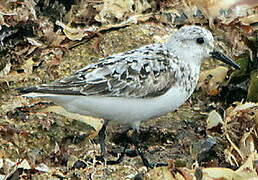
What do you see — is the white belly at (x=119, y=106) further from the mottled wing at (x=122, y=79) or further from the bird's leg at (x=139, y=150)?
the bird's leg at (x=139, y=150)

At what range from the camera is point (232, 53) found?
6836mm

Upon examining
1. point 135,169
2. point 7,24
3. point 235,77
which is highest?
point 7,24

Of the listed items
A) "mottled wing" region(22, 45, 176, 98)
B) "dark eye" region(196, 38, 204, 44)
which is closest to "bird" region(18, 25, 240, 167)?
"mottled wing" region(22, 45, 176, 98)

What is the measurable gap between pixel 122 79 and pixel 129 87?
8 centimetres

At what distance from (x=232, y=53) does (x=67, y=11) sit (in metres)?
1.71

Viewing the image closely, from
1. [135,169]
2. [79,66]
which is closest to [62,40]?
[79,66]

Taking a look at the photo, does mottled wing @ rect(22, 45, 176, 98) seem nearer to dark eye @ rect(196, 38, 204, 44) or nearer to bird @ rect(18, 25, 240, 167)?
bird @ rect(18, 25, 240, 167)

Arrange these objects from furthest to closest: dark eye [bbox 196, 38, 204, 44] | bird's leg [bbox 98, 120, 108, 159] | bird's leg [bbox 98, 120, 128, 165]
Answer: dark eye [bbox 196, 38, 204, 44] → bird's leg [bbox 98, 120, 108, 159] → bird's leg [bbox 98, 120, 128, 165]

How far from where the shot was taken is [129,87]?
504cm

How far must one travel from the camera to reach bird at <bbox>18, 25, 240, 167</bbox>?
4961 mm

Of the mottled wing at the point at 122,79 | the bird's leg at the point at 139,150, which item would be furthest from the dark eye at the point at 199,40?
the bird's leg at the point at 139,150

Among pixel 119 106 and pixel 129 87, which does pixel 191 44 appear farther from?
pixel 119 106

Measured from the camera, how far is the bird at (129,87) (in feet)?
16.3

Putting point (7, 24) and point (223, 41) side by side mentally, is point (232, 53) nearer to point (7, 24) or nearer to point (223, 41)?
point (223, 41)
